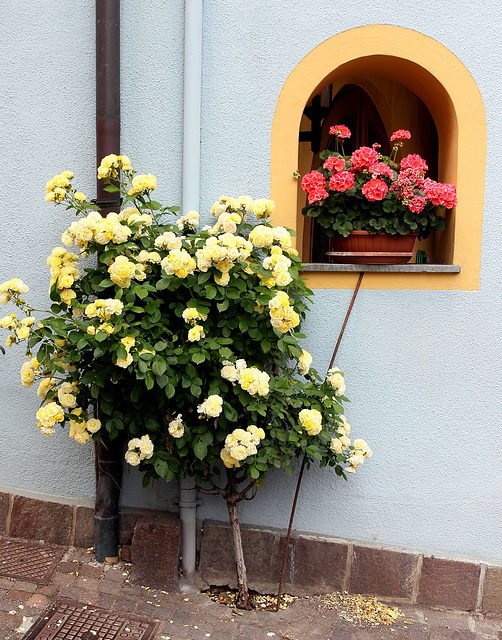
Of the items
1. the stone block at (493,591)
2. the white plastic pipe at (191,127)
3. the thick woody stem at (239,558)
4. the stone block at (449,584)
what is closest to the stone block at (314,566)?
the thick woody stem at (239,558)

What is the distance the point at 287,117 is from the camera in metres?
3.21

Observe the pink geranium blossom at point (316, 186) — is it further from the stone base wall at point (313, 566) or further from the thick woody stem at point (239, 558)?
the stone base wall at point (313, 566)

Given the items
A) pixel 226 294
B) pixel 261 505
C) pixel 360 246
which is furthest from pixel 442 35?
pixel 261 505

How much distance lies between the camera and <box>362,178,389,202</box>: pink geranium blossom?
306 cm

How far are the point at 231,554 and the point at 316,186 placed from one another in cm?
207

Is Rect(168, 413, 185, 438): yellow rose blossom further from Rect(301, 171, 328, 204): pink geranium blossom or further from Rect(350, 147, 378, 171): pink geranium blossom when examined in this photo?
Rect(350, 147, 378, 171): pink geranium blossom

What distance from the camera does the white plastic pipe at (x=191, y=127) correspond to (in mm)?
3166

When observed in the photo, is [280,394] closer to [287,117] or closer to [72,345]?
[72,345]

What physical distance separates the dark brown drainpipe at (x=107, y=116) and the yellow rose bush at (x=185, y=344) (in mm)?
237

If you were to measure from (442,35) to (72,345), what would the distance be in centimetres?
238

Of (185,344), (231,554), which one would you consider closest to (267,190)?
(185,344)

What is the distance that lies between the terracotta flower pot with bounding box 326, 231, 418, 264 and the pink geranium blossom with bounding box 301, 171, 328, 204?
0.78 feet

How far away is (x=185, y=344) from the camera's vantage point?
9.23ft

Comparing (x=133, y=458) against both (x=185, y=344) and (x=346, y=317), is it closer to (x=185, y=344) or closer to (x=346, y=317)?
(x=185, y=344)
